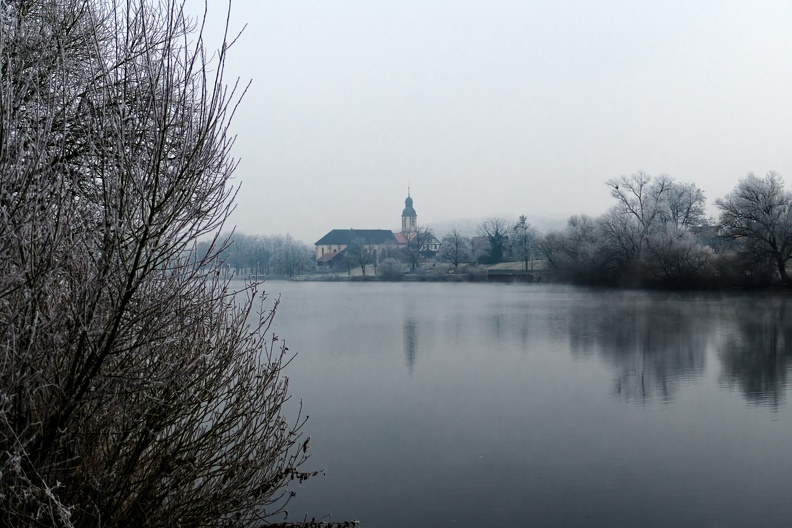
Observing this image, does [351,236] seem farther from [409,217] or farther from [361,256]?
[361,256]

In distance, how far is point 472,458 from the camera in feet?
34.9

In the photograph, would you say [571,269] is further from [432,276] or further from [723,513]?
[723,513]

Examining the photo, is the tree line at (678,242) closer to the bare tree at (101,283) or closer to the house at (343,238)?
the bare tree at (101,283)

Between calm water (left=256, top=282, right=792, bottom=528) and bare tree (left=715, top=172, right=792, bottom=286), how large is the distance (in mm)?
15232

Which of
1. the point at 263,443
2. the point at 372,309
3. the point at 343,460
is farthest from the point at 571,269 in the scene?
the point at 263,443

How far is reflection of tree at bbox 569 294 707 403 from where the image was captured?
1642 centimetres

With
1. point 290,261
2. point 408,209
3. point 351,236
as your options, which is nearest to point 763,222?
point 290,261

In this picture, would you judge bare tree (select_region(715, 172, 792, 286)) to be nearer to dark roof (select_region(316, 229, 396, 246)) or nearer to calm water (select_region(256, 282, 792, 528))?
calm water (select_region(256, 282, 792, 528))

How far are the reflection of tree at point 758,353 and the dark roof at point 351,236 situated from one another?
8814 cm

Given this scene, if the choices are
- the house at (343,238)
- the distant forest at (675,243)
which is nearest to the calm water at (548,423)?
the distant forest at (675,243)

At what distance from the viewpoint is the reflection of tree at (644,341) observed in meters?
16.4

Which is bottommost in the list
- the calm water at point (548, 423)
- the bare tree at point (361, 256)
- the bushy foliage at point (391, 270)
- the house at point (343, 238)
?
the calm water at point (548, 423)

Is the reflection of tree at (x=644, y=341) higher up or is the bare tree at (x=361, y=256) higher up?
the bare tree at (x=361, y=256)

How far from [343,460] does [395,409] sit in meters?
3.42
